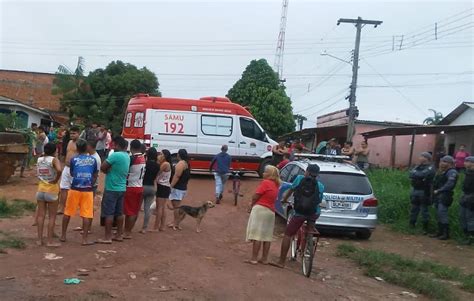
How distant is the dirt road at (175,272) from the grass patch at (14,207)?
23.5 inches

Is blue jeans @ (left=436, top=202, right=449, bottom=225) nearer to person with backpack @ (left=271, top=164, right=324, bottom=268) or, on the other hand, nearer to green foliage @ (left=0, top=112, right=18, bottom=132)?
person with backpack @ (left=271, top=164, right=324, bottom=268)

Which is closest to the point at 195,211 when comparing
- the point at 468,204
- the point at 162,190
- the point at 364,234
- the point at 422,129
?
the point at 162,190

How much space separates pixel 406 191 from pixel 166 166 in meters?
7.81

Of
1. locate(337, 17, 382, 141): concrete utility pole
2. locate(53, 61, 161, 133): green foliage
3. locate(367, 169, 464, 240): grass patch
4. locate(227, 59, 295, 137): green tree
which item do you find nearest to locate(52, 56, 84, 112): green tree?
locate(53, 61, 161, 133): green foliage

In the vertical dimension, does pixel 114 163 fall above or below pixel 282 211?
above

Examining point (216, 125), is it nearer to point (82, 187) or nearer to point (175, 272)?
point (82, 187)

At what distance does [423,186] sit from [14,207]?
29.4 ft

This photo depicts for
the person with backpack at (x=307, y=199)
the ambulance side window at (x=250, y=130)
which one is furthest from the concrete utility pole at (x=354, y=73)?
the person with backpack at (x=307, y=199)

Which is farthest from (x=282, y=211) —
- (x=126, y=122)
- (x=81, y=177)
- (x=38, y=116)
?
(x=38, y=116)

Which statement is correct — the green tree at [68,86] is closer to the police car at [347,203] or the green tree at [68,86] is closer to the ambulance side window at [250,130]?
the ambulance side window at [250,130]

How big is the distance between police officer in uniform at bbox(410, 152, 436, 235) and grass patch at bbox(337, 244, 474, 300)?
2927mm

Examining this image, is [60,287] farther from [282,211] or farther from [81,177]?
[282,211]

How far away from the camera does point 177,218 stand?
420 inches

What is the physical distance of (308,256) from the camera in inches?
316
